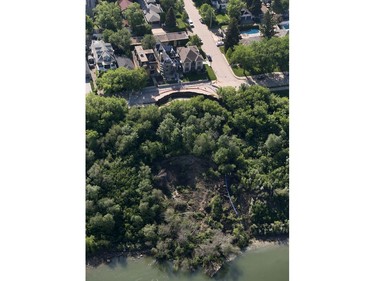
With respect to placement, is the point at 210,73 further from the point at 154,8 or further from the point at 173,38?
the point at 154,8

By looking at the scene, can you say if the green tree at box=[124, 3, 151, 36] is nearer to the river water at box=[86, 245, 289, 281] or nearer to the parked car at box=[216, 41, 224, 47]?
the parked car at box=[216, 41, 224, 47]

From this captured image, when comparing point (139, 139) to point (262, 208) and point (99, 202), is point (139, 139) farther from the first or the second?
point (262, 208)

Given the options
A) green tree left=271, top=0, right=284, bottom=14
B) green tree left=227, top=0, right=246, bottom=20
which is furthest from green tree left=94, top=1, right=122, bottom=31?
green tree left=271, top=0, right=284, bottom=14

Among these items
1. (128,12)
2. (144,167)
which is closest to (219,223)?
(144,167)

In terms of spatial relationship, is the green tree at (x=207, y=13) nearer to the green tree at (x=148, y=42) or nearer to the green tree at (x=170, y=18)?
the green tree at (x=170, y=18)

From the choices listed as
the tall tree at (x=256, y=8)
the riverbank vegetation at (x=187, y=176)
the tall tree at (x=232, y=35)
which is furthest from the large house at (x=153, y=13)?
the riverbank vegetation at (x=187, y=176)

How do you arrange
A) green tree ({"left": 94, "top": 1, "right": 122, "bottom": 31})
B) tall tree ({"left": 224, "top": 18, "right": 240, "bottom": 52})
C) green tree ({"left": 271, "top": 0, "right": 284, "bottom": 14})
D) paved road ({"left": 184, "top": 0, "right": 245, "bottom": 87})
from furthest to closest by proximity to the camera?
green tree ({"left": 271, "top": 0, "right": 284, "bottom": 14}) → green tree ({"left": 94, "top": 1, "right": 122, "bottom": 31}) → tall tree ({"left": 224, "top": 18, "right": 240, "bottom": 52}) → paved road ({"left": 184, "top": 0, "right": 245, "bottom": 87})
